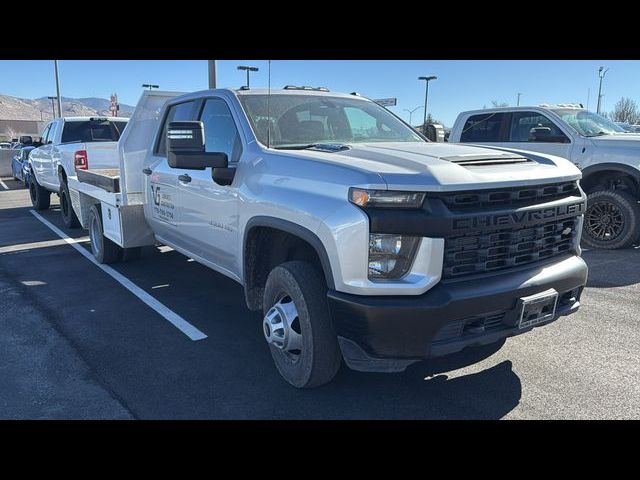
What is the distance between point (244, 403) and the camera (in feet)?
10.8

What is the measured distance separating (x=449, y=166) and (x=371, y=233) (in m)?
0.62

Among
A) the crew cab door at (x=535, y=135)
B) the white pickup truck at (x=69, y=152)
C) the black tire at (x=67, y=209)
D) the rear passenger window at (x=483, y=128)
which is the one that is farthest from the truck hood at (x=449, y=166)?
the black tire at (x=67, y=209)

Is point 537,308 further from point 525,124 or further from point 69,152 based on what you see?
point 69,152

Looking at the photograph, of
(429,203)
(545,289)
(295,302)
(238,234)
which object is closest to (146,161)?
(238,234)

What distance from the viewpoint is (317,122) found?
4242mm

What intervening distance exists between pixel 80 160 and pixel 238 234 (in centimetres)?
595

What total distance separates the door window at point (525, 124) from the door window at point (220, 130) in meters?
5.79

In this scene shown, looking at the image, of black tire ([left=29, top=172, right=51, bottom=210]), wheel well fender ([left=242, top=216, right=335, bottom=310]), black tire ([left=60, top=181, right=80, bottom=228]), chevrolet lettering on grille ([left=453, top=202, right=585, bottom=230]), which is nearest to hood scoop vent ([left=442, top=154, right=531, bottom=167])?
chevrolet lettering on grille ([left=453, top=202, right=585, bottom=230])

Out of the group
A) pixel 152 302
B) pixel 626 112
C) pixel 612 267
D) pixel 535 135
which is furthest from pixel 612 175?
pixel 626 112

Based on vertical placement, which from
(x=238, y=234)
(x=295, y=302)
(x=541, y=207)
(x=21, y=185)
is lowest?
(x=21, y=185)

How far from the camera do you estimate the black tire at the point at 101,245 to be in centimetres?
661

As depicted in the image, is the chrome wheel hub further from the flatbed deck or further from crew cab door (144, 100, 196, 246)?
the flatbed deck
